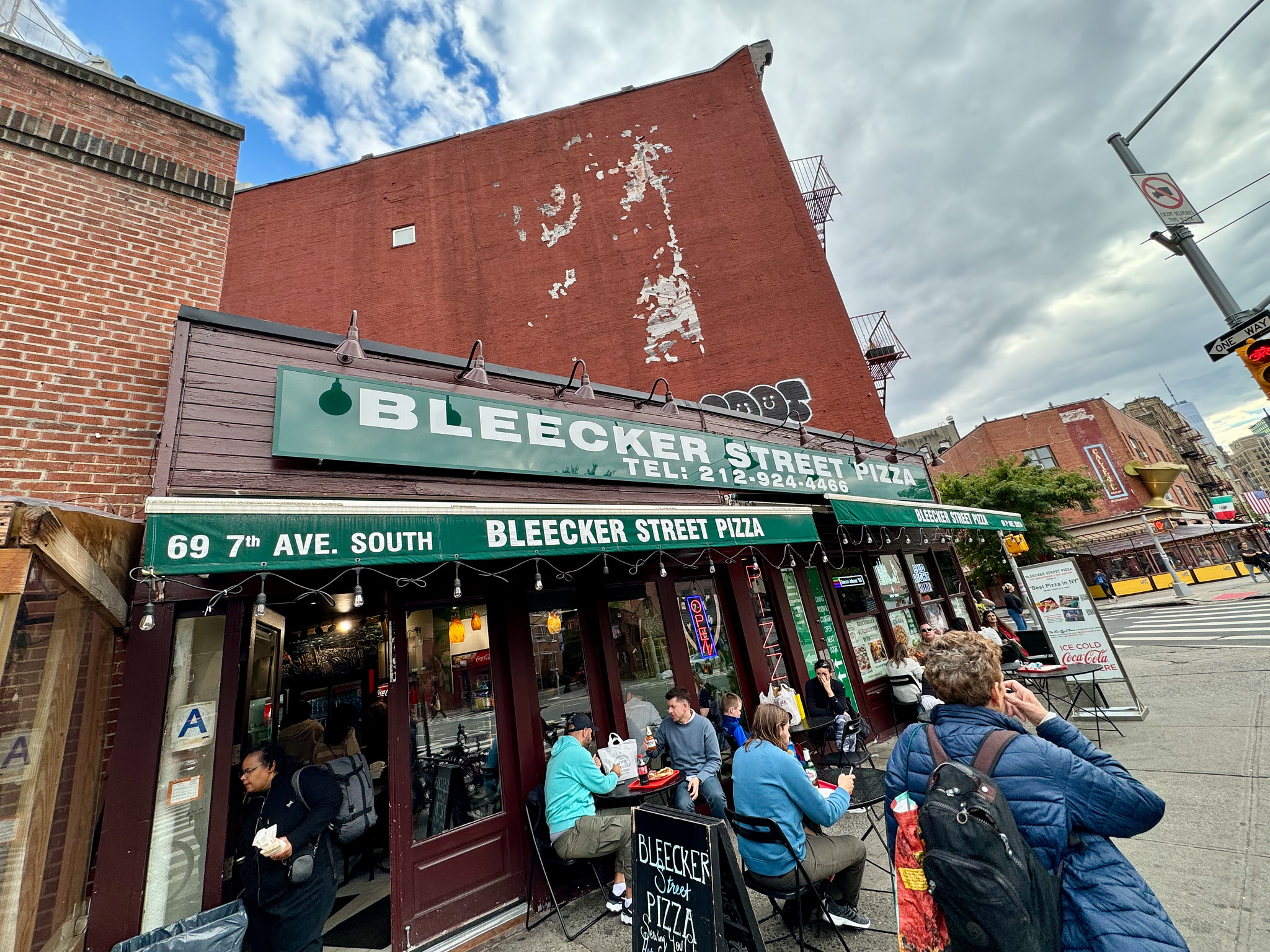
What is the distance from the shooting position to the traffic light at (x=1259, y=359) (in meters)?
6.35

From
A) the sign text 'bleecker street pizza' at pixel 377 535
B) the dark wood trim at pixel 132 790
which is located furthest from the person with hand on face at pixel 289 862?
the sign text 'bleecker street pizza' at pixel 377 535

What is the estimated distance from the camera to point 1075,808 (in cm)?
208

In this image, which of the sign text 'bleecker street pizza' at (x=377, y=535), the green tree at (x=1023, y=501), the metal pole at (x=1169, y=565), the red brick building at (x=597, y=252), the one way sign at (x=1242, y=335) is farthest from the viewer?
the green tree at (x=1023, y=501)

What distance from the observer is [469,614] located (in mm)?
5430

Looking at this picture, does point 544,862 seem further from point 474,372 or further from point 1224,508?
point 1224,508

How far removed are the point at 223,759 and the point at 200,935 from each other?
1.03 metres

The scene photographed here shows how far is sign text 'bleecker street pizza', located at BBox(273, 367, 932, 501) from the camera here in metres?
4.48

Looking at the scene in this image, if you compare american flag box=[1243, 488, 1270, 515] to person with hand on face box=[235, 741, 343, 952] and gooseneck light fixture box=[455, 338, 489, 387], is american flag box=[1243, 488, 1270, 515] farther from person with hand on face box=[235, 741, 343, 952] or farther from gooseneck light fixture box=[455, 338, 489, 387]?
person with hand on face box=[235, 741, 343, 952]

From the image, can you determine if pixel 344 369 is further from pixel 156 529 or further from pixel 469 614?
pixel 469 614

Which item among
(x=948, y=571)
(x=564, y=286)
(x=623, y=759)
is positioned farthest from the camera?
(x=564, y=286)

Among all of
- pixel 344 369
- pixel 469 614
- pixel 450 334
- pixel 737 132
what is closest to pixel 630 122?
pixel 737 132

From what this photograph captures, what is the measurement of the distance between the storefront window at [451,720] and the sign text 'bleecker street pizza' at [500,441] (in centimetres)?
167

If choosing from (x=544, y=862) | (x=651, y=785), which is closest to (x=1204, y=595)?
(x=651, y=785)

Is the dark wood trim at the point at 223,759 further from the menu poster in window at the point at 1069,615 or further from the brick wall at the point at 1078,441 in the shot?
the brick wall at the point at 1078,441
